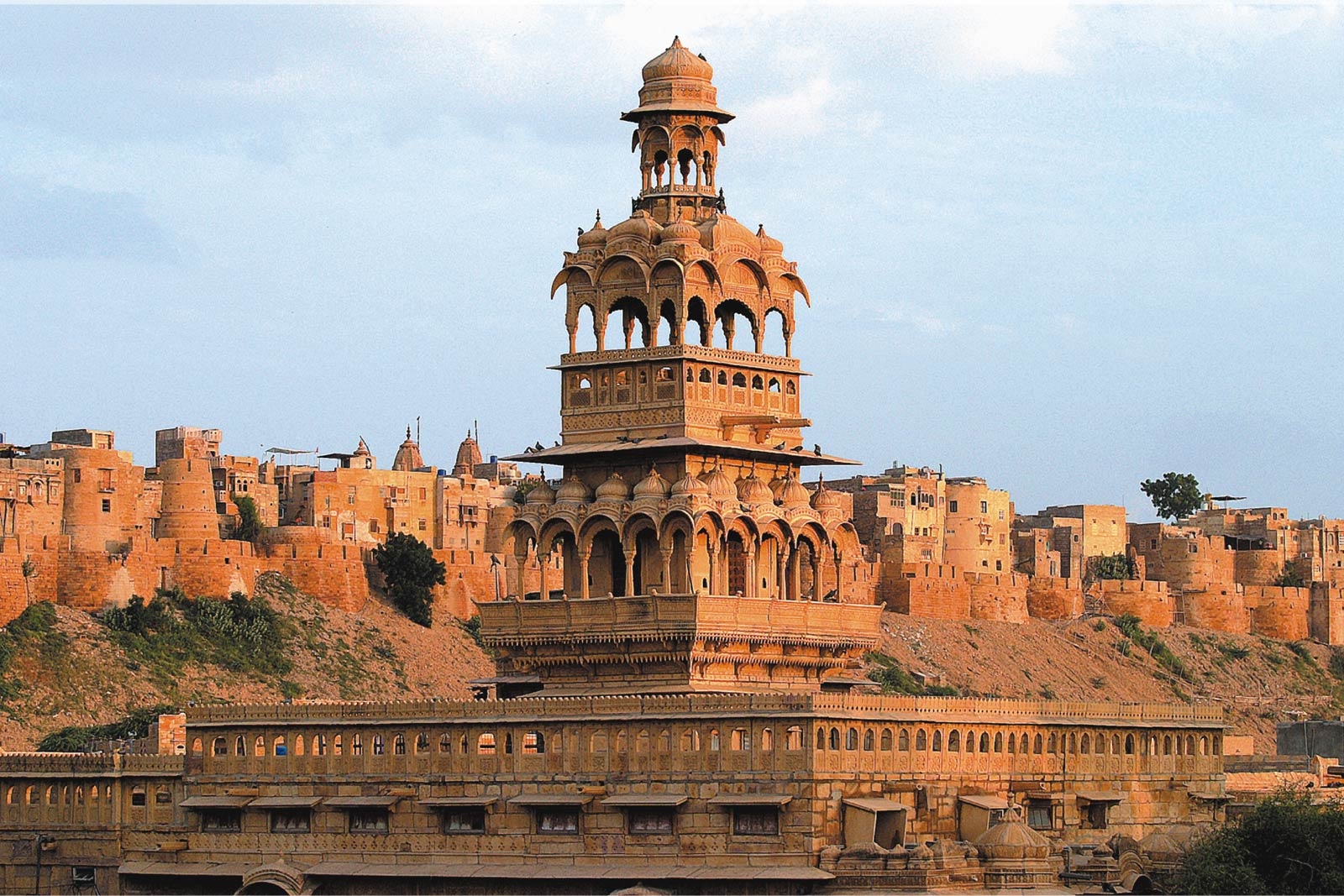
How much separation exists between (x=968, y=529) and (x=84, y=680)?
2227 inches

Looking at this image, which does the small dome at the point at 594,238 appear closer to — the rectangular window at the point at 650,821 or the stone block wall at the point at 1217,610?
the rectangular window at the point at 650,821

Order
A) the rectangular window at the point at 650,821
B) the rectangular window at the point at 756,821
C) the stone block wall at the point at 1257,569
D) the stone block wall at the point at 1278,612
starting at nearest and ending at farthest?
the rectangular window at the point at 756,821 < the rectangular window at the point at 650,821 < the stone block wall at the point at 1278,612 < the stone block wall at the point at 1257,569

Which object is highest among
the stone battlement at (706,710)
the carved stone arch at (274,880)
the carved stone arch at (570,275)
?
the carved stone arch at (570,275)

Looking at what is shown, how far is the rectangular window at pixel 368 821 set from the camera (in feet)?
198

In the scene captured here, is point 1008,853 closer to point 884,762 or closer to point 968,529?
point 884,762

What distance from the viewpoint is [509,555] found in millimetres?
119312

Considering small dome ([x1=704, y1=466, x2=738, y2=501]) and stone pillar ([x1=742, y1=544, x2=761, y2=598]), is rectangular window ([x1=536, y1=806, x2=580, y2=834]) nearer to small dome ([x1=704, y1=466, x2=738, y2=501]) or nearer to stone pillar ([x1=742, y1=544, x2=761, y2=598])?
stone pillar ([x1=742, y1=544, x2=761, y2=598])

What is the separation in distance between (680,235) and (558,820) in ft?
42.6

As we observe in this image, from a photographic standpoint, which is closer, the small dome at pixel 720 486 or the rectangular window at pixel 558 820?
the rectangular window at pixel 558 820

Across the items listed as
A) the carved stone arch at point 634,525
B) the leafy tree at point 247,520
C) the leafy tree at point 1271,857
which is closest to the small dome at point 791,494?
the carved stone arch at point 634,525

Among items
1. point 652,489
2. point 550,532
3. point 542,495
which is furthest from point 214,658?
point 652,489

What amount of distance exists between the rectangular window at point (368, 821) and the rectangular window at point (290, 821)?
1.01 metres

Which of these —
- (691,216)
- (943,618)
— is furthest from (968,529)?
(691,216)

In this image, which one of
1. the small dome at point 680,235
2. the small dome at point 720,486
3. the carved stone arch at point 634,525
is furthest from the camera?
the small dome at point 680,235
